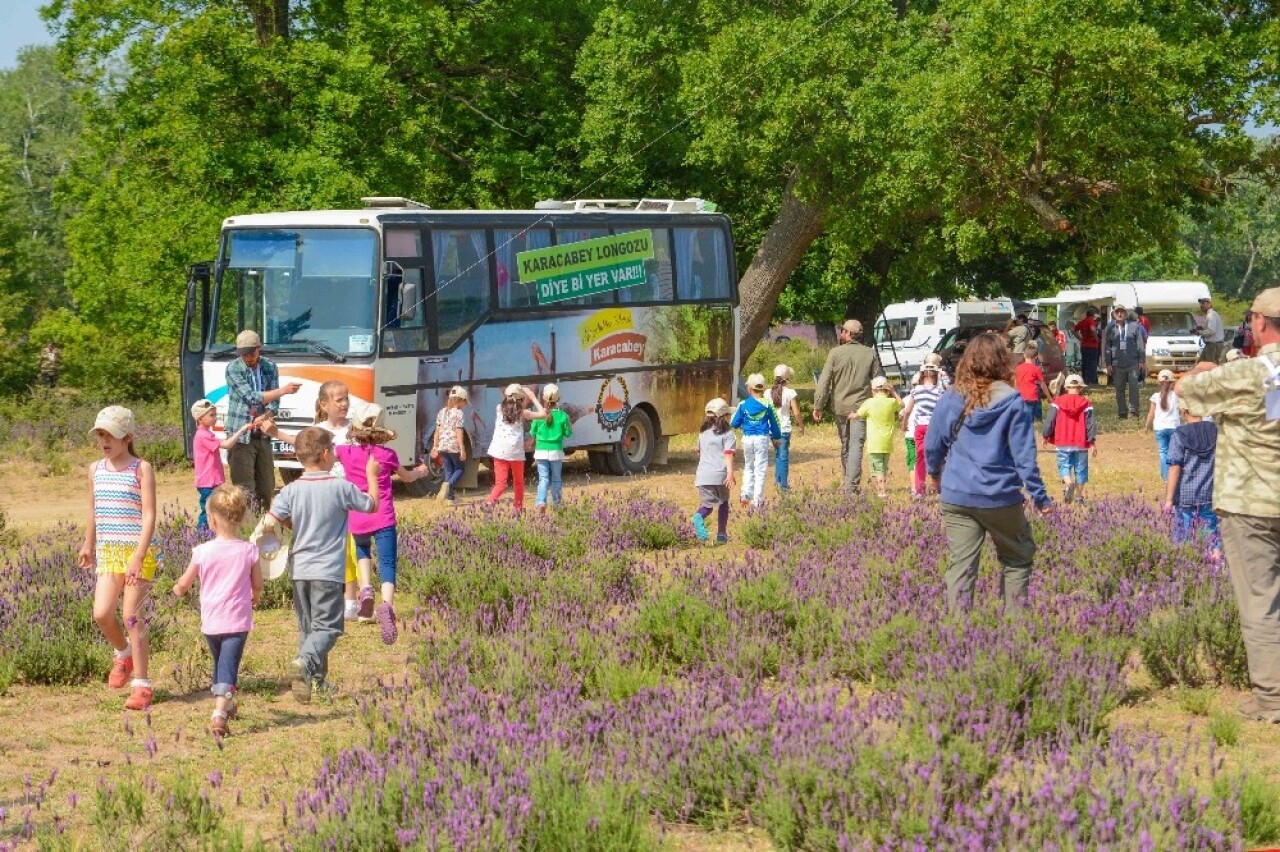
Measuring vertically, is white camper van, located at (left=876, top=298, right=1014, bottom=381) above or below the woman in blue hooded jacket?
above

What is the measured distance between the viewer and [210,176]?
1110 inches

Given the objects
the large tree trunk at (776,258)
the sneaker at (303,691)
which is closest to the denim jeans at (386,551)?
the sneaker at (303,691)

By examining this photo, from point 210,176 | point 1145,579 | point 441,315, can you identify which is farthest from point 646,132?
point 1145,579

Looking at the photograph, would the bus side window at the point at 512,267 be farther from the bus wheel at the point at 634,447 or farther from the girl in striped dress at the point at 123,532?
the girl in striped dress at the point at 123,532

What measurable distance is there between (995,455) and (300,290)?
12.9 metres

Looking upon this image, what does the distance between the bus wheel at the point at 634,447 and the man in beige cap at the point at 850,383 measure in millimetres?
5471

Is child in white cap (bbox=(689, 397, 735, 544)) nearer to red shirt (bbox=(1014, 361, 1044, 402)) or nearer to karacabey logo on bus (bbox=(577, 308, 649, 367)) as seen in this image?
red shirt (bbox=(1014, 361, 1044, 402))

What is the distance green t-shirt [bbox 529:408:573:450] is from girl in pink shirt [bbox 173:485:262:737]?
9667mm

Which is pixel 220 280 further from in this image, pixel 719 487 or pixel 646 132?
pixel 646 132

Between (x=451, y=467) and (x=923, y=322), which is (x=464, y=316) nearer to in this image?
(x=451, y=467)

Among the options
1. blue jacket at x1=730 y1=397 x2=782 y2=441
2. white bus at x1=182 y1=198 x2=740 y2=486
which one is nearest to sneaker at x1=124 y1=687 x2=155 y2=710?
blue jacket at x1=730 y1=397 x2=782 y2=441

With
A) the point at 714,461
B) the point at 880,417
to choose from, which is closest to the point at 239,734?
the point at 714,461

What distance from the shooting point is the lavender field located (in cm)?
589

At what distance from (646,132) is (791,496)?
56.3 ft
